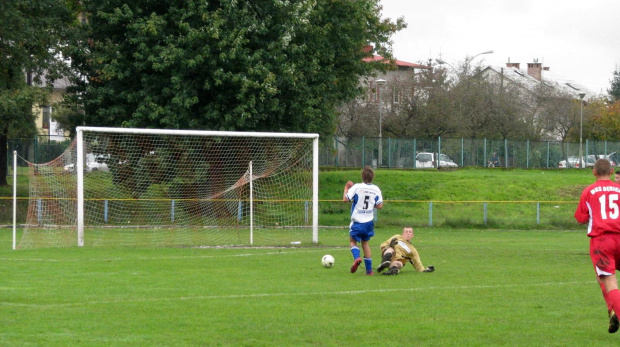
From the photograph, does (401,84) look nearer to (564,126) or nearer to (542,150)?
(542,150)

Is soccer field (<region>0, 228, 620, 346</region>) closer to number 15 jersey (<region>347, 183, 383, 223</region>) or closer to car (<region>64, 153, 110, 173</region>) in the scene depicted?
number 15 jersey (<region>347, 183, 383, 223</region>)

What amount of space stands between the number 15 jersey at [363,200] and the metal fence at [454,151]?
99.1ft

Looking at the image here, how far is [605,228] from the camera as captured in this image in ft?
26.8

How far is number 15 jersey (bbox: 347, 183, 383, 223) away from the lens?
539 inches

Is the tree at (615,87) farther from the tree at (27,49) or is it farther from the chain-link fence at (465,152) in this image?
the tree at (27,49)

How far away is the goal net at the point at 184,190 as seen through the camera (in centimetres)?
2583

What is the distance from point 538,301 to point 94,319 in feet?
18.8

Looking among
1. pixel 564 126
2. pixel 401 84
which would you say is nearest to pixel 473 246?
pixel 401 84

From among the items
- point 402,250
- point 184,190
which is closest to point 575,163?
point 184,190

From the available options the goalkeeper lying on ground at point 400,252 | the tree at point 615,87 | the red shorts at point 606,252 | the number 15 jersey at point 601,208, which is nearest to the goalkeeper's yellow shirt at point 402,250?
the goalkeeper lying on ground at point 400,252

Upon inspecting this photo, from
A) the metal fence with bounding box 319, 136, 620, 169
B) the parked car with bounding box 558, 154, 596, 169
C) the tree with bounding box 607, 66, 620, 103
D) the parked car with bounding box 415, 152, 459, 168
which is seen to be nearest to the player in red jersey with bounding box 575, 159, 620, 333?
the metal fence with bounding box 319, 136, 620, 169

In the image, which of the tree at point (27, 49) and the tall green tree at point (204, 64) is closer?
the tall green tree at point (204, 64)

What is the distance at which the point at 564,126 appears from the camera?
223ft

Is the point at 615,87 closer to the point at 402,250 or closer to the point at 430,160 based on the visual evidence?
the point at 430,160
